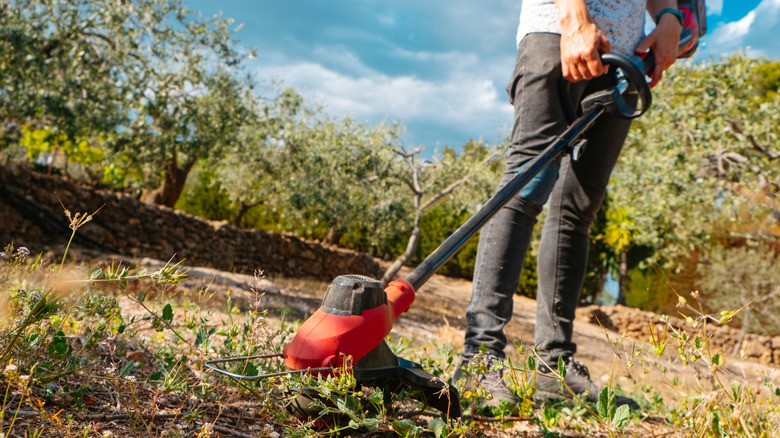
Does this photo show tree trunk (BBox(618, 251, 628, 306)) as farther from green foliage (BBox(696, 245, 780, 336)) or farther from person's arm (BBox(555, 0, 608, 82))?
person's arm (BBox(555, 0, 608, 82))

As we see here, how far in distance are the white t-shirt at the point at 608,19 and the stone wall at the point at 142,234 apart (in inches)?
183

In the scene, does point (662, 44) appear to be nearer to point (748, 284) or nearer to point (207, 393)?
point (207, 393)

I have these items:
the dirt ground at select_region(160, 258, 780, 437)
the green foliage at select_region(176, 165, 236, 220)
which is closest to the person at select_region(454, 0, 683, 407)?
the dirt ground at select_region(160, 258, 780, 437)

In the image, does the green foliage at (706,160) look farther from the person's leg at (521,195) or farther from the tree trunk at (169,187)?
the tree trunk at (169,187)

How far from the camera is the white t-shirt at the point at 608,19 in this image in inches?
66.2

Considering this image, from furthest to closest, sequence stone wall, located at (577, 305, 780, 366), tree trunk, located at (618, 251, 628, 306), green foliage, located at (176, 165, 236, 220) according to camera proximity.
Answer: tree trunk, located at (618, 251, 628, 306) → green foliage, located at (176, 165, 236, 220) → stone wall, located at (577, 305, 780, 366)

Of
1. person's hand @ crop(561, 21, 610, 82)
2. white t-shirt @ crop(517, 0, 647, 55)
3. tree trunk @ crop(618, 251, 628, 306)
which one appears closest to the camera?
person's hand @ crop(561, 21, 610, 82)

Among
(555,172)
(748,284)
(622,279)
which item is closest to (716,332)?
(748,284)

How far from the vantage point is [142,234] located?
8.94m

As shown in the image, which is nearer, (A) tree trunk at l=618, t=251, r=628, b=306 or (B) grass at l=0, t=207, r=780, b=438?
(B) grass at l=0, t=207, r=780, b=438

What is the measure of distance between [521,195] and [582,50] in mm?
463

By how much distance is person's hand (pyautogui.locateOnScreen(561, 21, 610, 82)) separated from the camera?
149 cm

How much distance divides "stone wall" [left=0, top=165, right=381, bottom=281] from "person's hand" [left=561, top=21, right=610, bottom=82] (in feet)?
15.8

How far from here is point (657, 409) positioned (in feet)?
5.47
